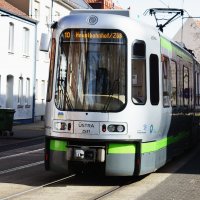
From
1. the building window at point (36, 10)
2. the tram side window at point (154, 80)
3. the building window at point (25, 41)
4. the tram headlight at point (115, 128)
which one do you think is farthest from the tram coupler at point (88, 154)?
the building window at point (36, 10)

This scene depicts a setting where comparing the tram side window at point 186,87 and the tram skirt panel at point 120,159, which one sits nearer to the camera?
the tram skirt panel at point 120,159

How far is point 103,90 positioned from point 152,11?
15748 millimetres

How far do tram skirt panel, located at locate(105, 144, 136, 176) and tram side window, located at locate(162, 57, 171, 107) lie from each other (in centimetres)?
196

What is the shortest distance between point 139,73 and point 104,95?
838 mm

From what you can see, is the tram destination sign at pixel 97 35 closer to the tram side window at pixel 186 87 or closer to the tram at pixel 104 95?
the tram at pixel 104 95

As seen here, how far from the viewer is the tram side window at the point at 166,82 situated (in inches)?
531

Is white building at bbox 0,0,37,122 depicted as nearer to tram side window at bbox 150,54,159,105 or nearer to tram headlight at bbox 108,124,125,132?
tram side window at bbox 150,54,159,105

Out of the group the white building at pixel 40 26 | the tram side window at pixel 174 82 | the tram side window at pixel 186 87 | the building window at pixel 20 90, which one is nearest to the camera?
the tram side window at pixel 174 82

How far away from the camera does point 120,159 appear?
38.9ft

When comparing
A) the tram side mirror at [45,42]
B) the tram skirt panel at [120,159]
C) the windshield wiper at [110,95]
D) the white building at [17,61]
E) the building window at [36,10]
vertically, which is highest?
the building window at [36,10]

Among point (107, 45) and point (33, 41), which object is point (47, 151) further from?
point (33, 41)

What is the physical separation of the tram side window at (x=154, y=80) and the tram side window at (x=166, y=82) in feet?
2.13

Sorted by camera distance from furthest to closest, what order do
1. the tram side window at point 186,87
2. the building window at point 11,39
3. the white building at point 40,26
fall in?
the white building at point 40,26 < the building window at point 11,39 < the tram side window at point 186,87

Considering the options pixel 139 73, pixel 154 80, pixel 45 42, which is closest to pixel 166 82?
pixel 154 80
